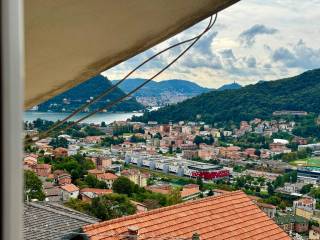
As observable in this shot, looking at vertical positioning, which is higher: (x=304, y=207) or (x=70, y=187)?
(x=70, y=187)

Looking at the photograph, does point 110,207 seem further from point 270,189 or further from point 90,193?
point 270,189

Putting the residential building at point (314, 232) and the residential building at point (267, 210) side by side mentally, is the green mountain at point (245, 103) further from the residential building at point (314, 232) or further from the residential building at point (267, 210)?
the residential building at point (267, 210)

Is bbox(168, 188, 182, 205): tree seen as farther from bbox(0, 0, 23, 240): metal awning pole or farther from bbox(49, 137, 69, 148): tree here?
bbox(0, 0, 23, 240): metal awning pole

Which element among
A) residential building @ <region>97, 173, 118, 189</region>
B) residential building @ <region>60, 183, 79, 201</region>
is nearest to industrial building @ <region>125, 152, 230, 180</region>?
residential building @ <region>97, 173, 118, 189</region>

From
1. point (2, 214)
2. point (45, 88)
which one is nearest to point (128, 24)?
point (45, 88)

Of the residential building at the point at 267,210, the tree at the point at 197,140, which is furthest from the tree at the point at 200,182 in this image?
the residential building at the point at 267,210

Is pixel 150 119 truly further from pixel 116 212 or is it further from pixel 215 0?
pixel 215 0

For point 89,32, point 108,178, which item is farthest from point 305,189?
point 89,32
